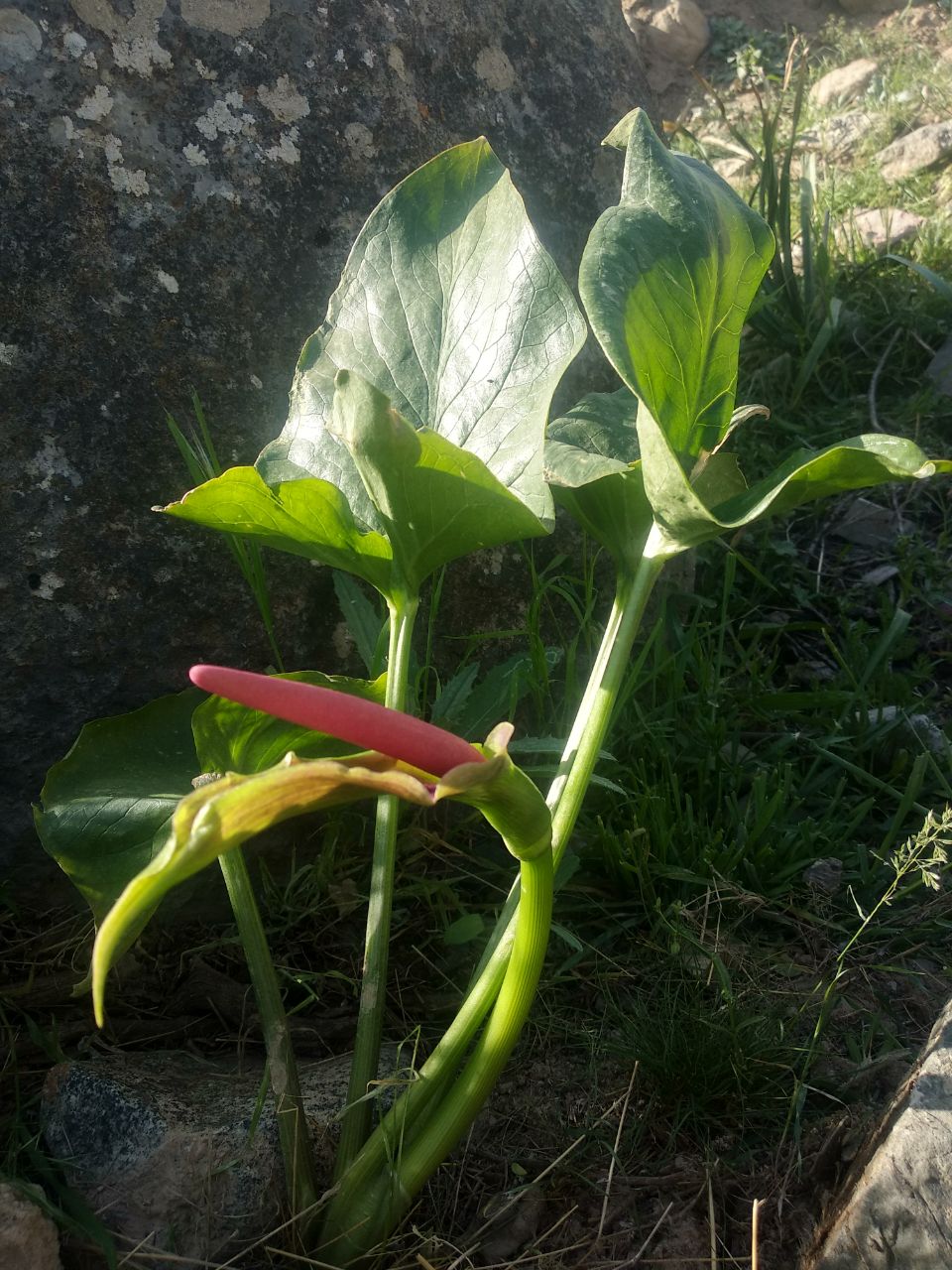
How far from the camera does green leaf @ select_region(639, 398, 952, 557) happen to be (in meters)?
1.15

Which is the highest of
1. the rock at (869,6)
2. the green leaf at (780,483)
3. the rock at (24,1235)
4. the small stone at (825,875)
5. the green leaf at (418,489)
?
the rock at (869,6)

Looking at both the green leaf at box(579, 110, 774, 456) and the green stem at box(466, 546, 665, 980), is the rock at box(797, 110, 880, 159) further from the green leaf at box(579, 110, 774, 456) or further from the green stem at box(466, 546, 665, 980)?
the green stem at box(466, 546, 665, 980)

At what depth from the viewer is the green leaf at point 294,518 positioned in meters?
1.27

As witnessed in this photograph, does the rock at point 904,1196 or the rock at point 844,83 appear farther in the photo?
the rock at point 844,83

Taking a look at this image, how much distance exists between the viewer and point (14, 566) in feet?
4.97

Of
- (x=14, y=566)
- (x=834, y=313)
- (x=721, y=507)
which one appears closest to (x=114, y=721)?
(x=14, y=566)

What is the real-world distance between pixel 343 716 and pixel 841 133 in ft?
12.8

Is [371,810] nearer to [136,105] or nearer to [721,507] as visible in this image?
[721,507]

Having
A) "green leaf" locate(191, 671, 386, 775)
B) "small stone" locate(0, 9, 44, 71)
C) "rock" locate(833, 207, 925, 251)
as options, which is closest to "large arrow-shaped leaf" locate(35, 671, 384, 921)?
"green leaf" locate(191, 671, 386, 775)

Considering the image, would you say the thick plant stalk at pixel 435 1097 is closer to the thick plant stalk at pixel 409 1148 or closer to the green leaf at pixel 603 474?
the thick plant stalk at pixel 409 1148

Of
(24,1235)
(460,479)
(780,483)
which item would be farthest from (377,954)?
(780,483)

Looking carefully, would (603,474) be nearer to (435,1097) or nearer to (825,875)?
(435,1097)

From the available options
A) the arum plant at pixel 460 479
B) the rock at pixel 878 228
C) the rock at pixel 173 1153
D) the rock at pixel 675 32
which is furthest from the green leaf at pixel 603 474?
the rock at pixel 675 32

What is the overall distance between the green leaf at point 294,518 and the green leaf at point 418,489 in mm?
41
